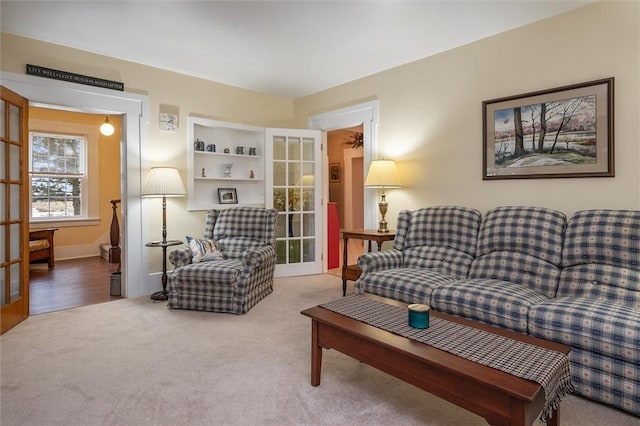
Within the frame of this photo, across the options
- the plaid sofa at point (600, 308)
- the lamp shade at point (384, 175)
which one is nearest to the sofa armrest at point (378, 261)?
the lamp shade at point (384, 175)

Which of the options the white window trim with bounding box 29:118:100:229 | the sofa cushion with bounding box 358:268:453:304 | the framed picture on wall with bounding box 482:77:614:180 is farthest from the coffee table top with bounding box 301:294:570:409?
the white window trim with bounding box 29:118:100:229

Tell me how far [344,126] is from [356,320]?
328 cm

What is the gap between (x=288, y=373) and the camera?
217 centimetres

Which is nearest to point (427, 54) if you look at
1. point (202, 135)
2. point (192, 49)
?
point (192, 49)

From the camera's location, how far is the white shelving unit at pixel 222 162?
4.41 metres

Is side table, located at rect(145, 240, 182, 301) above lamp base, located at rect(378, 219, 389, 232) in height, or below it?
below

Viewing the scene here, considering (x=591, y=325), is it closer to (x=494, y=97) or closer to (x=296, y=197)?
(x=494, y=97)

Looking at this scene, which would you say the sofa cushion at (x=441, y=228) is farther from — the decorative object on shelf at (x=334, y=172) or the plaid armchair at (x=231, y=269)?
the decorative object on shelf at (x=334, y=172)

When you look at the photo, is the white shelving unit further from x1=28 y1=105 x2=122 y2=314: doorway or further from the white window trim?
the white window trim

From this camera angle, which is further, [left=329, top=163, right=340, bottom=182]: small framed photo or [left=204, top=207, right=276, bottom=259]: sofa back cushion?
[left=329, top=163, right=340, bottom=182]: small framed photo

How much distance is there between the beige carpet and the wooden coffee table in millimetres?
270

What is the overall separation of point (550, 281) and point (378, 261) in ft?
4.12

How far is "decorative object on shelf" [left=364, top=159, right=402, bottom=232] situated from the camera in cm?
377

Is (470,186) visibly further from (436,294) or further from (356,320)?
(356,320)
